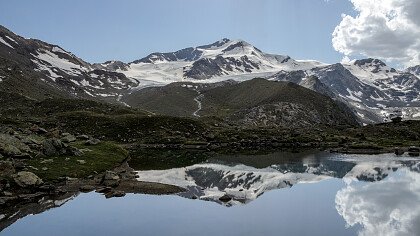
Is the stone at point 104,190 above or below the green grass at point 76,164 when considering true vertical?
below

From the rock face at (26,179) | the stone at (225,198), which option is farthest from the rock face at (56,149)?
the stone at (225,198)

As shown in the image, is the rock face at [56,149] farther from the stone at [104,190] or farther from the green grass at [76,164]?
the stone at [104,190]

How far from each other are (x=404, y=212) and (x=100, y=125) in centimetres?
12260

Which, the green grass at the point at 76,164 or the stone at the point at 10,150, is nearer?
the green grass at the point at 76,164

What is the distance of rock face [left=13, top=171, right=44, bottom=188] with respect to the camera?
59.1 meters

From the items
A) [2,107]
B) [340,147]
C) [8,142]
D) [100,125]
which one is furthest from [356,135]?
[2,107]

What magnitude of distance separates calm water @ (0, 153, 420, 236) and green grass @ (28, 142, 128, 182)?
8.11 metres

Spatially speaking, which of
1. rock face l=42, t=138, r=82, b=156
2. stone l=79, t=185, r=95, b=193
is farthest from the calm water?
rock face l=42, t=138, r=82, b=156

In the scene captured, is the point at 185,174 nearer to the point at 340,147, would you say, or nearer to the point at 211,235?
the point at 211,235

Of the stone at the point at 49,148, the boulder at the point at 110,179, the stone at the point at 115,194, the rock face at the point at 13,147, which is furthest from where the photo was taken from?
the stone at the point at 49,148

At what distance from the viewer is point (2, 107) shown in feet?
653

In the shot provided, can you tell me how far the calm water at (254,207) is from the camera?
46.2m

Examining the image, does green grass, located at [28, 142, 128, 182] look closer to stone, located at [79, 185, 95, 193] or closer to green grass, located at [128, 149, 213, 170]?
stone, located at [79, 185, 95, 193]

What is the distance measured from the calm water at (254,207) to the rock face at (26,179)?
6.69 metres
